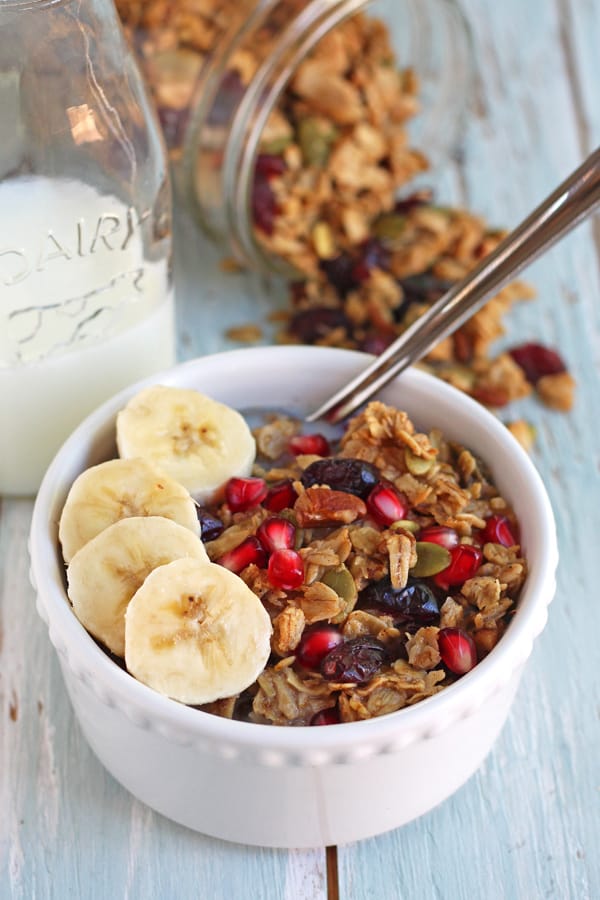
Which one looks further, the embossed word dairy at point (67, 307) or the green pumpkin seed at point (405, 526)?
the embossed word dairy at point (67, 307)

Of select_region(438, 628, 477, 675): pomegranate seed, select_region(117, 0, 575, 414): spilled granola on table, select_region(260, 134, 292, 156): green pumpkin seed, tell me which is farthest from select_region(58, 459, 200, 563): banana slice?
select_region(260, 134, 292, 156): green pumpkin seed

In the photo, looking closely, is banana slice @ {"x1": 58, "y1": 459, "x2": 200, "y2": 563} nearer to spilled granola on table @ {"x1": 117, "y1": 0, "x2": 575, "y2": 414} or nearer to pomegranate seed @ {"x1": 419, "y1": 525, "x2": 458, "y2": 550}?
pomegranate seed @ {"x1": 419, "y1": 525, "x2": 458, "y2": 550}

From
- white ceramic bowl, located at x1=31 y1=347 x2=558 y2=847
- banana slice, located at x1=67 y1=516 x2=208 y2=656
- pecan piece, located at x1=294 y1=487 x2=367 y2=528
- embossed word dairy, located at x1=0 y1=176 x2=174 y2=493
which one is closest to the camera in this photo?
white ceramic bowl, located at x1=31 y1=347 x2=558 y2=847

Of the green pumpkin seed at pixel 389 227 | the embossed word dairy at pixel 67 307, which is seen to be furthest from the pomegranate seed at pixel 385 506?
the green pumpkin seed at pixel 389 227

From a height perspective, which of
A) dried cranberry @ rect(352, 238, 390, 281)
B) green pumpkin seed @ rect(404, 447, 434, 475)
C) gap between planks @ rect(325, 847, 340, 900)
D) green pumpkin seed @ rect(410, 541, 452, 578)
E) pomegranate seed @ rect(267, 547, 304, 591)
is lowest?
gap between planks @ rect(325, 847, 340, 900)

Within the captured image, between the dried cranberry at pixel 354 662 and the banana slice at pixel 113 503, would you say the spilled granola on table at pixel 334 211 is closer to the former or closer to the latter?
the banana slice at pixel 113 503
